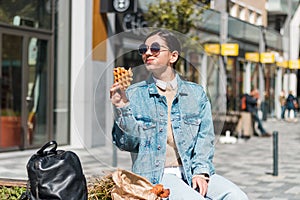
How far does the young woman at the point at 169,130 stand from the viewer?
12.2ft

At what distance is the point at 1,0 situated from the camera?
13648mm

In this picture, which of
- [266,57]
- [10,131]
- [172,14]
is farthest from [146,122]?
[266,57]

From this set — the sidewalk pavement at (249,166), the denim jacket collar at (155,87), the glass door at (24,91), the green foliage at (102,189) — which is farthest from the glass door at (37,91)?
the denim jacket collar at (155,87)

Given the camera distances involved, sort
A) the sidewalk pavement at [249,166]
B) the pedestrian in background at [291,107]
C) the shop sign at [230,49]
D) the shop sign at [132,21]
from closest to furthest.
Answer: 1. the sidewalk pavement at [249,166]
2. the shop sign at [132,21]
3. the shop sign at [230,49]
4. the pedestrian in background at [291,107]

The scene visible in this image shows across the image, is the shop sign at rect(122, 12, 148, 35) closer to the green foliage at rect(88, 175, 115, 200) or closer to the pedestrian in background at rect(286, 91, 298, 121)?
the green foliage at rect(88, 175, 115, 200)

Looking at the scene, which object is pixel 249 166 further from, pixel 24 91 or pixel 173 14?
pixel 173 14

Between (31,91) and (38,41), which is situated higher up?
(38,41)

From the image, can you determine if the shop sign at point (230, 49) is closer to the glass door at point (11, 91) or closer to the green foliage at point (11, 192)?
the glass door at point (11, 91)

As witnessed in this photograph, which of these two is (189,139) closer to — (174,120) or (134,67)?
(174,120)

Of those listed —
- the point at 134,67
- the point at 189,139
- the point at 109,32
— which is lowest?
the point at 189,139

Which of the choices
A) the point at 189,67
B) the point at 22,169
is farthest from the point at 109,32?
the point at 189,67

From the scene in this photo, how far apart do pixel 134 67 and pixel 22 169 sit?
778 centimetres

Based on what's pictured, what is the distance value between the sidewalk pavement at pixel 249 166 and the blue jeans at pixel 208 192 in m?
0.66

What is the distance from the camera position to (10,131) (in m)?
13.7
